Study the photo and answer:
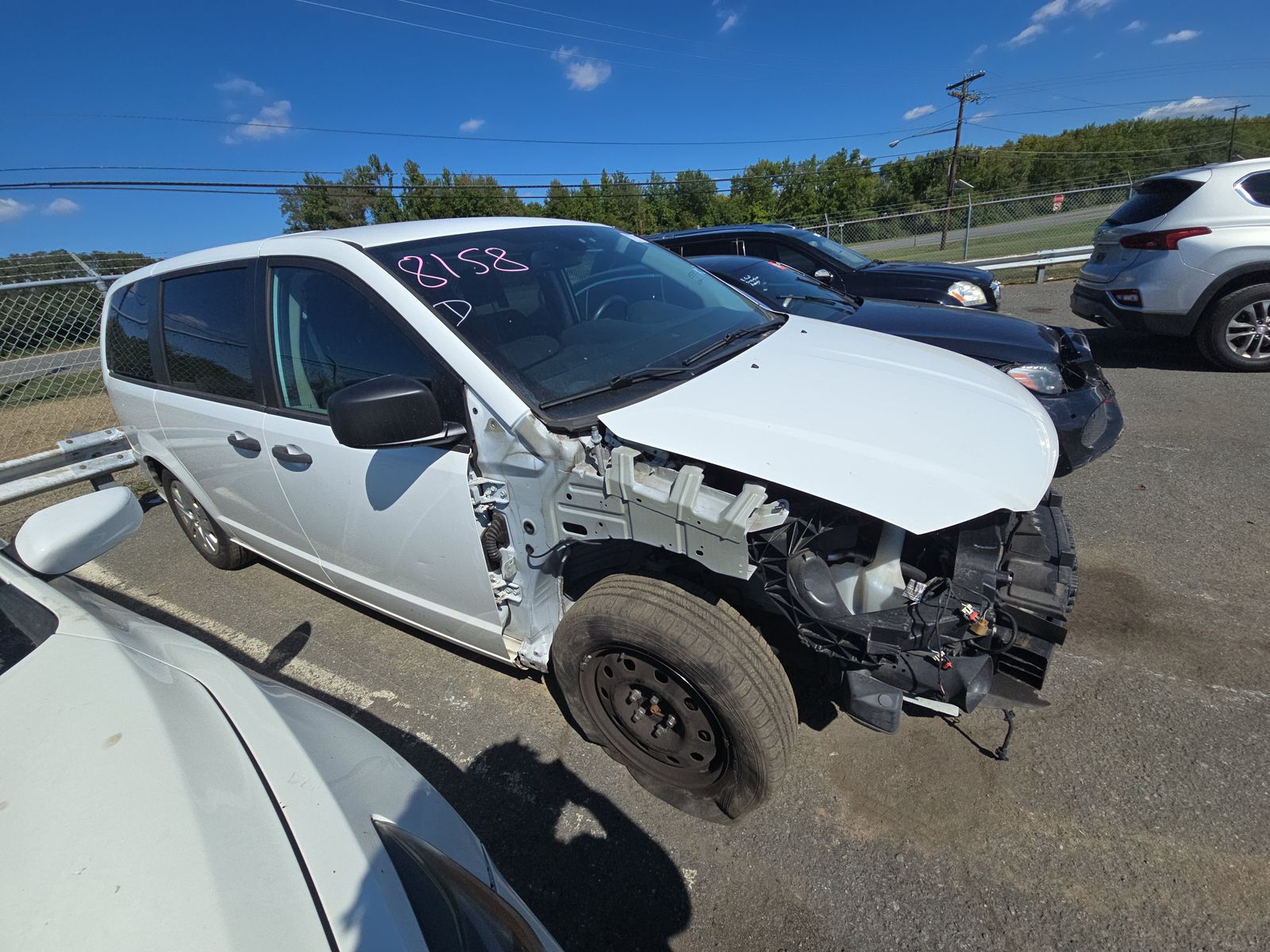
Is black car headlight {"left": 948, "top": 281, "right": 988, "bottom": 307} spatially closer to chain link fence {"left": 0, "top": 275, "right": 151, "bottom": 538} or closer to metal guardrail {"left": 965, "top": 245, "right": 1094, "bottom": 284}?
metal guardrail {"left": 965, "top": 245, "right": 1094, "bottom": 284}

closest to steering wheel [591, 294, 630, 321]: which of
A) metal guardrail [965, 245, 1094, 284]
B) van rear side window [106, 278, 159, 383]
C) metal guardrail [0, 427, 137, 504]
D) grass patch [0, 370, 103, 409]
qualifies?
van rear side window [106, 278, 159, 383]

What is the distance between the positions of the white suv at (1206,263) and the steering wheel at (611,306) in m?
5.73

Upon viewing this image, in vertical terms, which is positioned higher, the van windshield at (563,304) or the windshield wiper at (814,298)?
the van windshield at (563,304)

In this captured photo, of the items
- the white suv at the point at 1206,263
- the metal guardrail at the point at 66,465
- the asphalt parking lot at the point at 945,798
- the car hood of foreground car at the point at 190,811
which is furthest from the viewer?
the white suv at the point at 1206,263

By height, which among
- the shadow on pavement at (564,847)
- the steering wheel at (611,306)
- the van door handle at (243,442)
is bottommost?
the shadow on pavement at (564,847)

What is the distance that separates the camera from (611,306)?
8.61 feet

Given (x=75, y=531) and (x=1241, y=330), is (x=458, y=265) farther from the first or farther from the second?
(x=1241, y=330)

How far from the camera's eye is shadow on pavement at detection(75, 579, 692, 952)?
5.85 feet

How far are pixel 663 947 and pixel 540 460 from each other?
55.2 inches

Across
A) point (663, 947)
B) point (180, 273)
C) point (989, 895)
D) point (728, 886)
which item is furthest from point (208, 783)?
point (180, 273)

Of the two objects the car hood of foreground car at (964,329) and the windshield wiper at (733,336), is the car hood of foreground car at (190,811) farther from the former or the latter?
the car hood of foreground car at (964,329)

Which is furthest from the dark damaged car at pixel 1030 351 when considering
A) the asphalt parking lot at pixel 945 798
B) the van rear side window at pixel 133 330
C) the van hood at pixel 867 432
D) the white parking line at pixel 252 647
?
the van rear side window at pixel 133 330

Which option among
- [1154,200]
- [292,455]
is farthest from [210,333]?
[1154,200]

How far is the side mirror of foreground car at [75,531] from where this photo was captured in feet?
5.48
